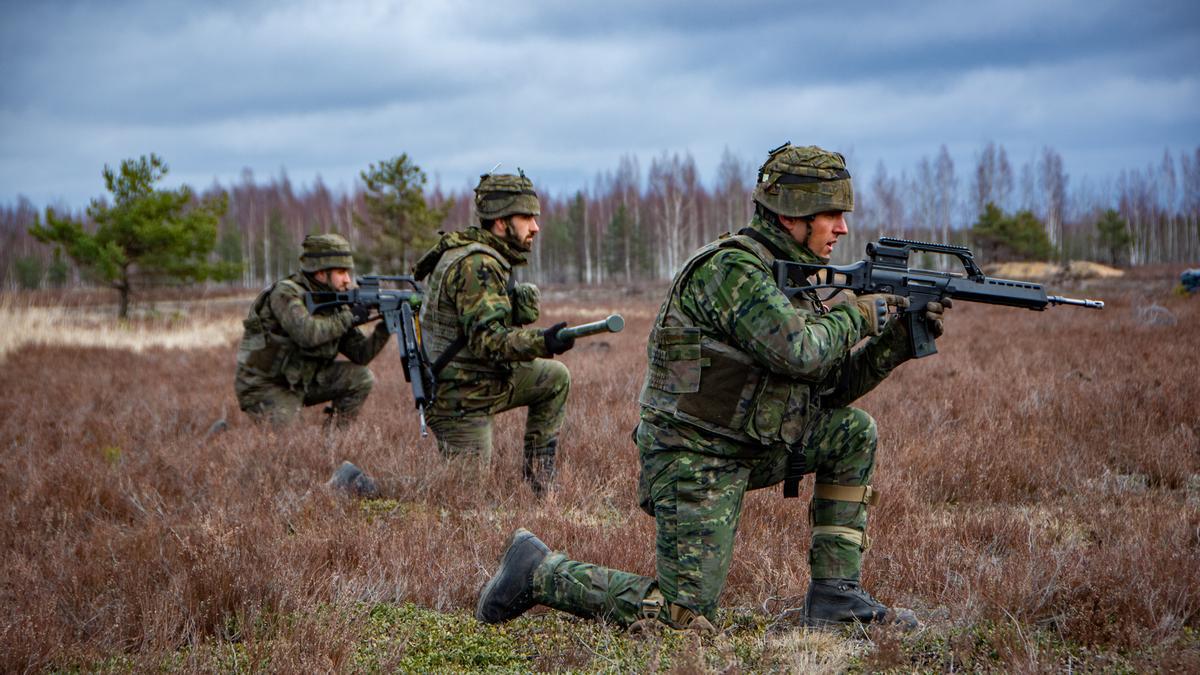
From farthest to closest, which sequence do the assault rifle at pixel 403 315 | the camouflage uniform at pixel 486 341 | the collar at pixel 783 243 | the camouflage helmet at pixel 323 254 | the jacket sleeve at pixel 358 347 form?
the jacket sleeve at pixel 358 347 < the camouflage helmet at pixel 323 254 < the assault rifle at pixel 403 315 < the camouflage uniform at pixel 486 341 < the collar at pixel 783 243

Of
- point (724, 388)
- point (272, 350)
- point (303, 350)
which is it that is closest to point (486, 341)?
point (724, 388)

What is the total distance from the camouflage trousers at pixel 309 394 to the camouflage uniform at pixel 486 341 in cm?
252

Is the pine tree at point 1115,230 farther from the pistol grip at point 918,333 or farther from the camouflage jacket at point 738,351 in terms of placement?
the camouflage jacket at point 738,351

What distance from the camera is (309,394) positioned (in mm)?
8117

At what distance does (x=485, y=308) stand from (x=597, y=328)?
1173 millimetres

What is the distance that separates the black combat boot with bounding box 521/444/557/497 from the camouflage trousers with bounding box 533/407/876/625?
199 cm

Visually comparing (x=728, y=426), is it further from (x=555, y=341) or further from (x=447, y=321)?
(x=447, y=321)

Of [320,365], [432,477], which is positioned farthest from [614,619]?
[320,365]

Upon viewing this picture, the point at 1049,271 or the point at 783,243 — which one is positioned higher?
the point at 783,243

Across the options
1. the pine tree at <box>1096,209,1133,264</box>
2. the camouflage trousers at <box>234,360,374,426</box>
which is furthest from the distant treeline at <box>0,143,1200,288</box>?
the camouflage trousers at <box>234,360,374,426</box>

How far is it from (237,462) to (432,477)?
68.3 inches

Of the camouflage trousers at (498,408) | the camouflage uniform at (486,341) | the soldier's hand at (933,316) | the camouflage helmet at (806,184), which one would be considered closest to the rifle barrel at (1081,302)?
the soldier's hand at (933,316)

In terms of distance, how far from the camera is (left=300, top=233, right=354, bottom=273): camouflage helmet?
760 cm

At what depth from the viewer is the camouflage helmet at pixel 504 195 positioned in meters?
5.43
